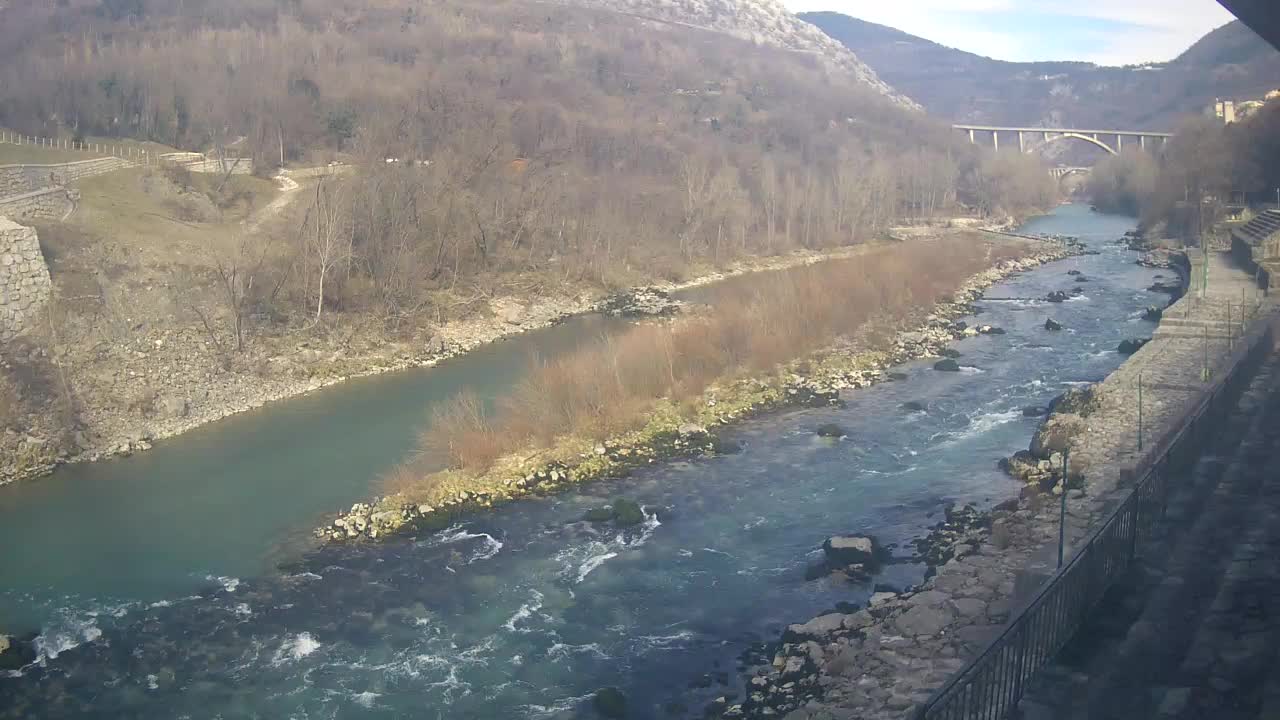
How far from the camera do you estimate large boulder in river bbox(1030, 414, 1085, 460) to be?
14141mm

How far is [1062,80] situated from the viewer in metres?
124

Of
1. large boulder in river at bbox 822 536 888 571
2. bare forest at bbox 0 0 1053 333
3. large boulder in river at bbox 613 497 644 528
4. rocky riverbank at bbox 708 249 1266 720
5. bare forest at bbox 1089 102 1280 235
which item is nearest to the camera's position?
rocky riverbank at bbox 708 249 1266 720

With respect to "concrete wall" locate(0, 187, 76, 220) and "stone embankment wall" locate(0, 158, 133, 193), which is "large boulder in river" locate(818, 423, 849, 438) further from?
"stone embankment wall" locate(0, 158, 133, 193)

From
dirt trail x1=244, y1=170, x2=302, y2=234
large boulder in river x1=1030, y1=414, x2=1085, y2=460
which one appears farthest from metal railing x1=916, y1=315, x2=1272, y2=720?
dirt trail x1=244, y1=170, x2=302, y2=234

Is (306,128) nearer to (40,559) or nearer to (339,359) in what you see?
(339,359)

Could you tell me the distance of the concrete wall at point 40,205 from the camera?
22938 millimetres

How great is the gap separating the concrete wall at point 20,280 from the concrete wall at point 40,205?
2.74 meters

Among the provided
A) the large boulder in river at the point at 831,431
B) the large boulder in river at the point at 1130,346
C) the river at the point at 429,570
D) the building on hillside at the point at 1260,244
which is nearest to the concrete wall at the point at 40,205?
the river at the point at 429,570

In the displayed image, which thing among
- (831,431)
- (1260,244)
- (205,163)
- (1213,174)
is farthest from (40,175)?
(1213,174)

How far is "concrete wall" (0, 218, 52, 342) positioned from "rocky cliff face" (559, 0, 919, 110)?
76921 millimetres

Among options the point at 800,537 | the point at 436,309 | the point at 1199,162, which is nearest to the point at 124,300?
the point at 436,309

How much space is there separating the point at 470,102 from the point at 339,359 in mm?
23468

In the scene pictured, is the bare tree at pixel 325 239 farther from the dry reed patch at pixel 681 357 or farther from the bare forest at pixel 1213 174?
the bare forest at pixel 1213 174

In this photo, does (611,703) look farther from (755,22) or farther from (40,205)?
(755,22)
